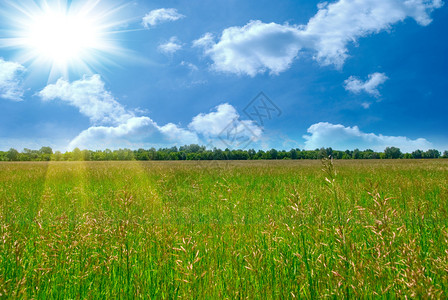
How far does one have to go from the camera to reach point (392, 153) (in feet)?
281

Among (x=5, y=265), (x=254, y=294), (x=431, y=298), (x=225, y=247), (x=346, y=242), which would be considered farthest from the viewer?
(x=225, y=247)

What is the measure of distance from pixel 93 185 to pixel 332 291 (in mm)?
8232

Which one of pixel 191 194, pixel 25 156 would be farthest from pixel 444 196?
pixel 25 156

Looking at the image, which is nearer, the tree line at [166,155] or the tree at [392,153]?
the tree line at [166,155]

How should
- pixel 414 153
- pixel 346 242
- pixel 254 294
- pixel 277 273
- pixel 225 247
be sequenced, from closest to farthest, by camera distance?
pixel 346 242
pixel 254 294
pixel 277 273
pixel 225 247
pixel 414 153

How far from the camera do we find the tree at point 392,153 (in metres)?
83.5

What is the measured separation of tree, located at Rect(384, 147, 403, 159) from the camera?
8353cm

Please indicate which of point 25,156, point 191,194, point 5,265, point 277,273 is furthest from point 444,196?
point 25,156

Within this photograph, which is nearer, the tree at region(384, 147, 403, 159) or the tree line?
the tree line

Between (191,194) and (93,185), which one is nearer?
(191,194)

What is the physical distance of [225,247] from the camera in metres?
2.98

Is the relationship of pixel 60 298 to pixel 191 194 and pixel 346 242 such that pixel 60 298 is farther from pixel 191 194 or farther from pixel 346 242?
pixel 191 194

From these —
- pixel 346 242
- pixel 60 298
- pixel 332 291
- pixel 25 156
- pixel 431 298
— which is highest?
pixel 25 156

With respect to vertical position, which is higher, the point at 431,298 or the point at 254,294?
the point at 431,298
